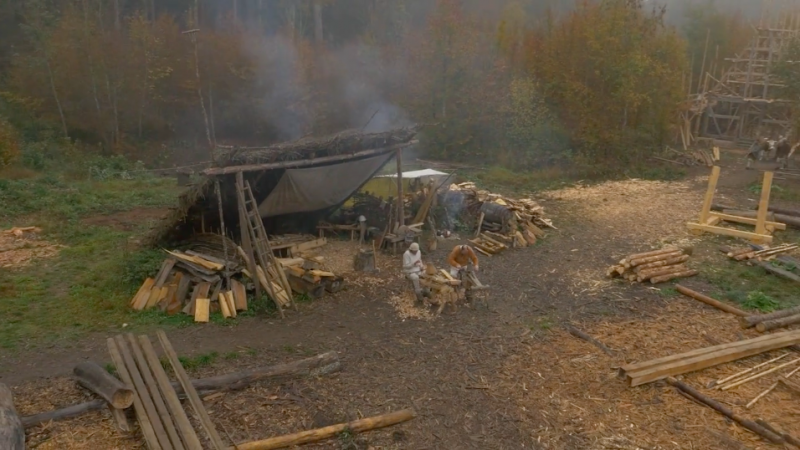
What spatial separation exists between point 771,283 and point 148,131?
28.5m

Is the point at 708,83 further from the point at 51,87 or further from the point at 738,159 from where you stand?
the point at 51,87

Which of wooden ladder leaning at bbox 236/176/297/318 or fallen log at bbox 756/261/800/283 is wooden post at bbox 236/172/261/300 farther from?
fallen log at bbox 756/261/800/283

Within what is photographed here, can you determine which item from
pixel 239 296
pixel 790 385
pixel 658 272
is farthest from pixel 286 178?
pixel 790 385

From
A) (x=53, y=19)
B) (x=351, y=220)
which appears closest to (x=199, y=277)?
(x=351, y=220)

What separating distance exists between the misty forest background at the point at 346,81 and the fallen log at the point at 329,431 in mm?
19112

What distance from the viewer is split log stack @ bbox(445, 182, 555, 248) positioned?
1548 centimetres

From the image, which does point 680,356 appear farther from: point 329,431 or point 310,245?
point 310,245

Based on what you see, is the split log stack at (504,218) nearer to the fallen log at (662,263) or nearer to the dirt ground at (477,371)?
the dirt ground at (477,371)

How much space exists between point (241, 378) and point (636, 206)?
49.5 feet

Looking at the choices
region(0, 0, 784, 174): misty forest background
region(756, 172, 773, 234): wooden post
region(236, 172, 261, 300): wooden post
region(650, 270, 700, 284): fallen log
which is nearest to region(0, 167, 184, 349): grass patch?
region(236, 172, 261, 300): wooden post

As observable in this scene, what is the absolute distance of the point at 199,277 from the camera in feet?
37.4

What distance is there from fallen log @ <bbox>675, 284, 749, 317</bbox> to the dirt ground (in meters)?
0.20

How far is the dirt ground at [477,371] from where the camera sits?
7520 mm

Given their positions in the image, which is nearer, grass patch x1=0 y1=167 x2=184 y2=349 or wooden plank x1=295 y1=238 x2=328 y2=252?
grass patch x1=0 y1=167 x2=184 y2=349
